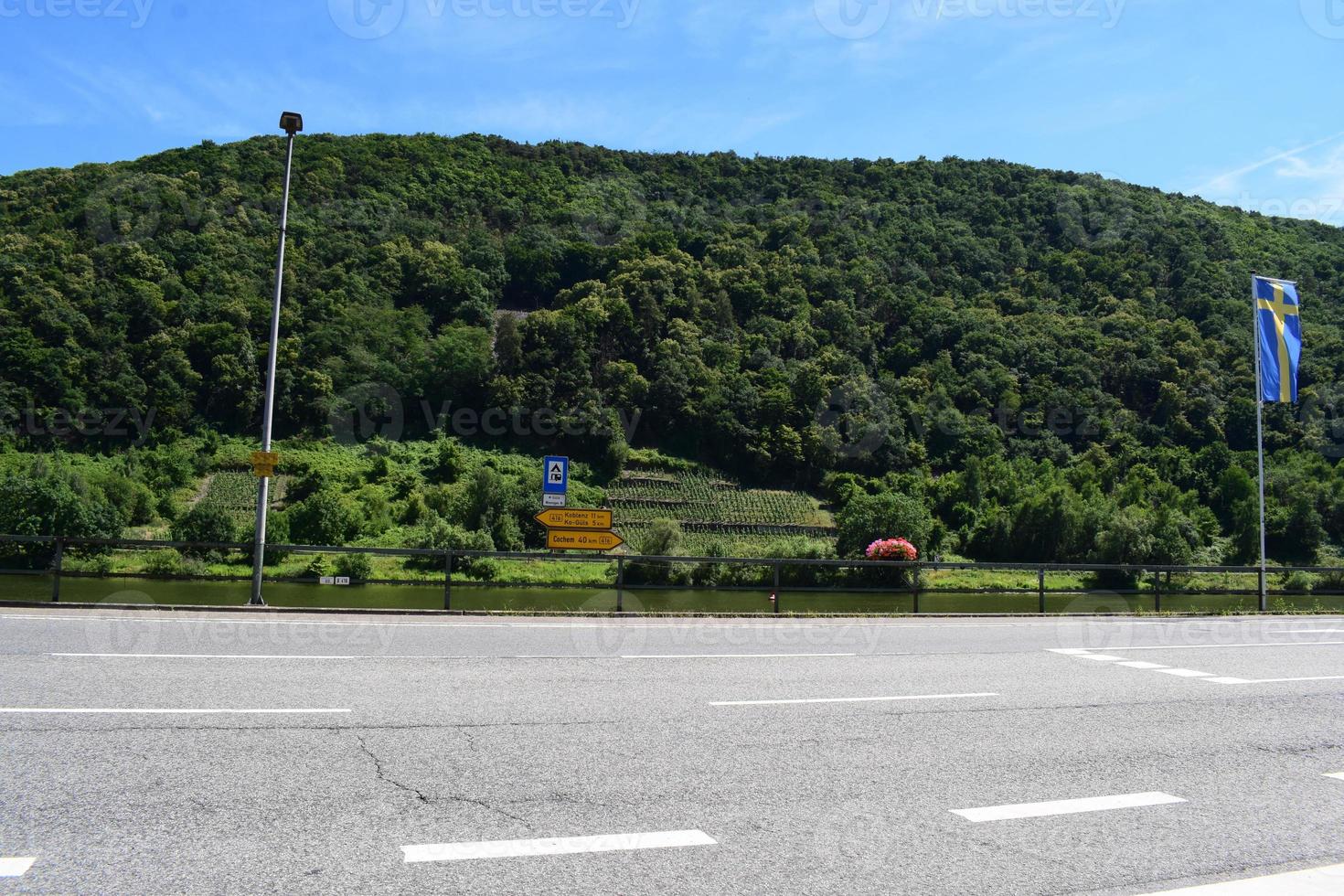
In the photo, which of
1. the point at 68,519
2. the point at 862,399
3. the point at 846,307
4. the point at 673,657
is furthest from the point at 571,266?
the point at 673,657

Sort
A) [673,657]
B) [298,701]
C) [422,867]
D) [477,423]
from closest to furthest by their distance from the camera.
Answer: [422,867]
[298,701]
[673,657]
[477,423]

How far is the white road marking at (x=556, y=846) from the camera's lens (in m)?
4.34

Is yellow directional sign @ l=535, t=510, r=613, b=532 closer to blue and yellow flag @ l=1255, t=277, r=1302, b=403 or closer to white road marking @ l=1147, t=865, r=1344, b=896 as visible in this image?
white road marking @ l=1147, t=865, r=1344, b=896

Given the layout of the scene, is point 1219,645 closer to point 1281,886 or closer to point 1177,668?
point 1177,668

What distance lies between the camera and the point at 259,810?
15.7ft

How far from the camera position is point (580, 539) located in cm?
1653

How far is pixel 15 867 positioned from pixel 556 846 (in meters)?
2.33

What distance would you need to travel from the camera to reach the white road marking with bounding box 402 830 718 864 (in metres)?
4.34

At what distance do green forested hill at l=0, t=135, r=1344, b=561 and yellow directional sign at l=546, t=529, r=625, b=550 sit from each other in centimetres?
6556

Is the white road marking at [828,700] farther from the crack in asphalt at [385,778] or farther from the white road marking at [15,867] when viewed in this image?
the white road marking at [15,867]

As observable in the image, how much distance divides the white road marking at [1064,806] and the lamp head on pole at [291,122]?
52.6ft

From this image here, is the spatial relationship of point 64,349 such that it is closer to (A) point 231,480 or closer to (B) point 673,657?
(A) point 231,480

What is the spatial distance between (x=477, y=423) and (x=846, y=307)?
64.0m

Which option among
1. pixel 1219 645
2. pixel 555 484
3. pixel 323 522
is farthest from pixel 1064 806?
pixel 323 522
